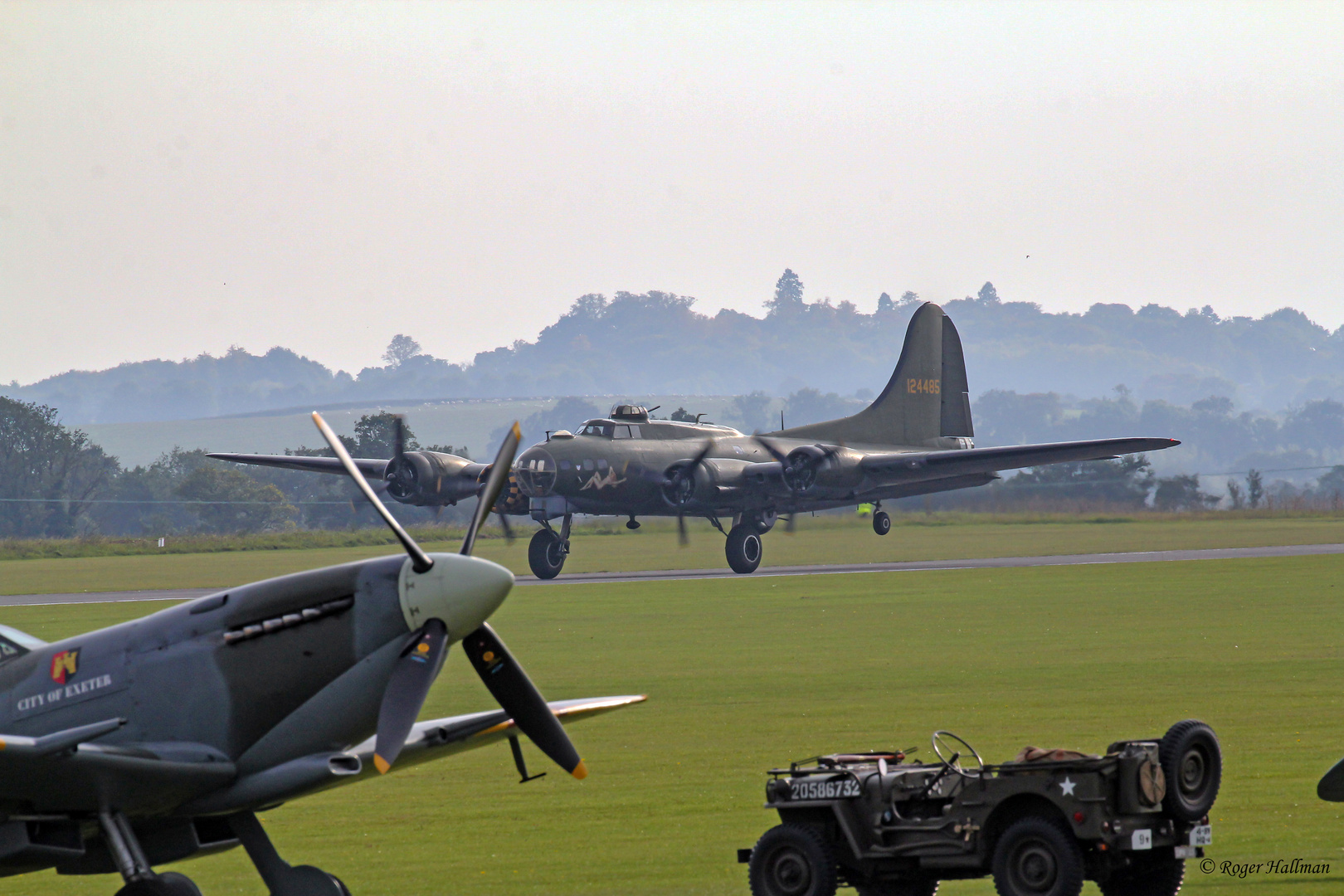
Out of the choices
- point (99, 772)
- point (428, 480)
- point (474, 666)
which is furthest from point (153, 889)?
point (428, 480)

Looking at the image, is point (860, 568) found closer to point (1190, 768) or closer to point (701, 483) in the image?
point (701, 483)

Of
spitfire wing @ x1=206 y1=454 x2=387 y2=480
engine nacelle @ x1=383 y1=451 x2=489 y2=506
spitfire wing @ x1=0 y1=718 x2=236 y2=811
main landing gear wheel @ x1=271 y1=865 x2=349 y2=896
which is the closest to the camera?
spitfire wing @ x1=0 y1=718 x2=236 y2=811

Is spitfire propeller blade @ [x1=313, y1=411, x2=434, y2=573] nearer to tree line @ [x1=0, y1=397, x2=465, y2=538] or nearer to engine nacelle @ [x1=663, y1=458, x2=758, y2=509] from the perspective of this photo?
engine nacelle @ [x1=663, y1=458, x2=758, y2=509]

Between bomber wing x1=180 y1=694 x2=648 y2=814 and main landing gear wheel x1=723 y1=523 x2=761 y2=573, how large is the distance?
43795 mm

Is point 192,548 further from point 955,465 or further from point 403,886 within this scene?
point 403,886

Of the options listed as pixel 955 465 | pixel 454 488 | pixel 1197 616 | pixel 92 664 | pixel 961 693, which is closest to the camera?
pixel 92 664

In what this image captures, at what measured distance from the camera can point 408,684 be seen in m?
10.5

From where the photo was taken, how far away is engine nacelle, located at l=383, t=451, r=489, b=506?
5375 cm

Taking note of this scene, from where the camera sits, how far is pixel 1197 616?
128ft

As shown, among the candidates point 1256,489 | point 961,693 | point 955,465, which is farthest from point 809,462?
point 1256,489

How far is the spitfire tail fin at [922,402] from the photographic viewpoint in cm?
6225

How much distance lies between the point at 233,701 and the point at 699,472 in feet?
146

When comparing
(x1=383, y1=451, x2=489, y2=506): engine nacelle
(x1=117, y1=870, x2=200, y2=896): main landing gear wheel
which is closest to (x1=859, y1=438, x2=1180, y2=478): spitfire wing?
(x1=383, y1=451, x2=489, y2=506): engine nacelle

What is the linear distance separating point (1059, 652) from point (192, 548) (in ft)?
222
